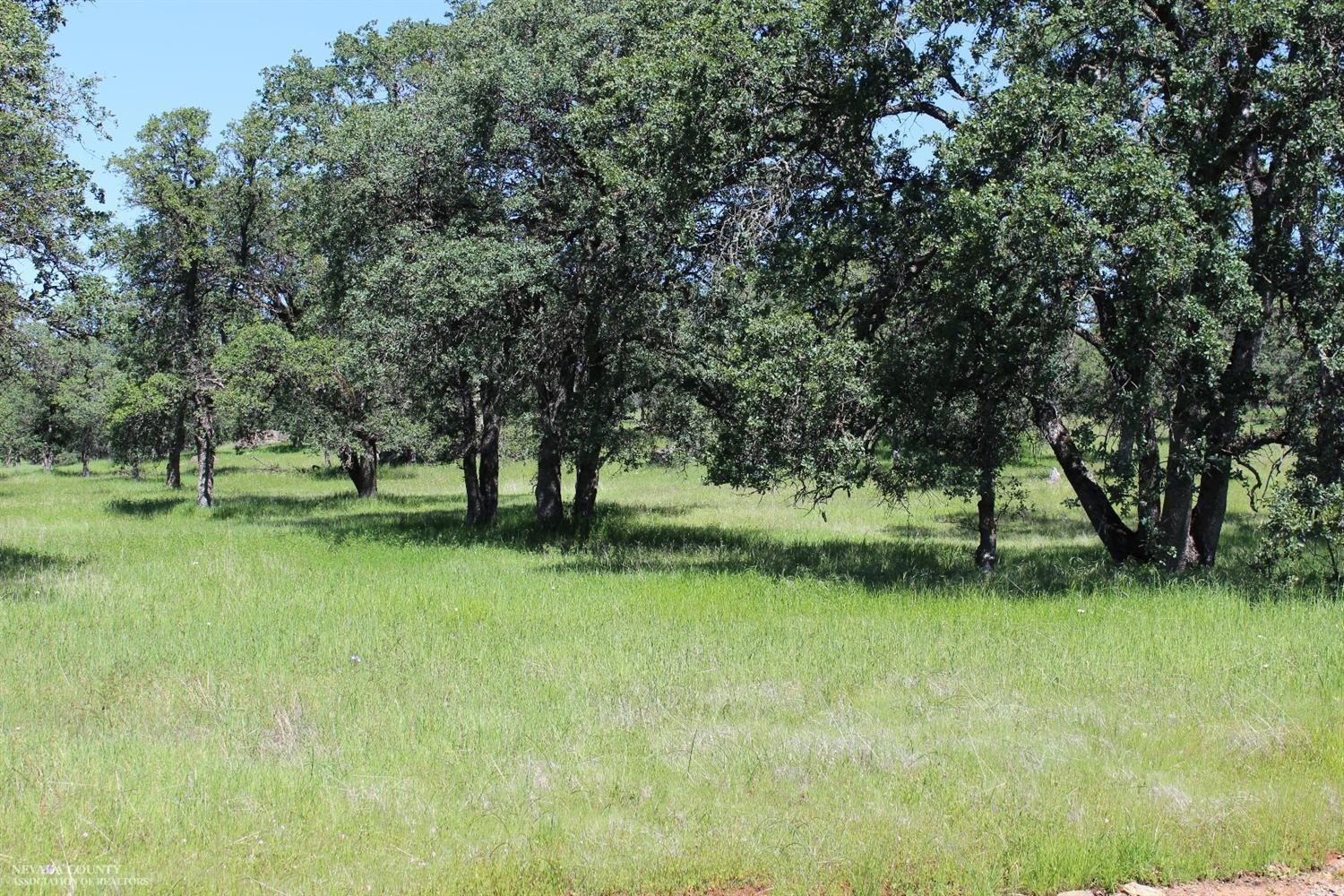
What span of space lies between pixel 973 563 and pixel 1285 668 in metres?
7.67

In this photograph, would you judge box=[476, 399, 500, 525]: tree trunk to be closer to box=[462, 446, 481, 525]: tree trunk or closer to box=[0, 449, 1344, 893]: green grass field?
box=[462, 446, 481, 525]: tree trunk

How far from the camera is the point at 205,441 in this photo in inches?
1144

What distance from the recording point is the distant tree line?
1134 centimetres

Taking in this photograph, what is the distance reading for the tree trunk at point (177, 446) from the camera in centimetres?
3012

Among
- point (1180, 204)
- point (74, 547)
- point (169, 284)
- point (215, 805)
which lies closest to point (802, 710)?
point (215, 805)

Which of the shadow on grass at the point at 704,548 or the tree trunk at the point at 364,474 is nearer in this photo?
the shadow on grass at the point at 704,548

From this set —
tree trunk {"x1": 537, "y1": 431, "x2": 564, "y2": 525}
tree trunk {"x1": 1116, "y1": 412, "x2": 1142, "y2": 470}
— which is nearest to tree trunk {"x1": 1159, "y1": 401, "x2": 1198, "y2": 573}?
tree trunk {"x1": 1116, "y1": 412, "x2": 1142, "y2": 470}

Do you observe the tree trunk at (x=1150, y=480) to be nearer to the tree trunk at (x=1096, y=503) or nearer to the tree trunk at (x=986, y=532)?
the tree trunk at (x=1096, y=503)

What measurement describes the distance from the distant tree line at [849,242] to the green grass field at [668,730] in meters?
1.89

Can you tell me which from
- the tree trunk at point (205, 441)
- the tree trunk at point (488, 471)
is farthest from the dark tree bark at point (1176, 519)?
the tree trunk at point (205, 441)

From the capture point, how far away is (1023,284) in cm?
1134

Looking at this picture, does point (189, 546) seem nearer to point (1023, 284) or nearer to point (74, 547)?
point (74, 547)

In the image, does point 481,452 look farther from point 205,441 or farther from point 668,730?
point 668,730

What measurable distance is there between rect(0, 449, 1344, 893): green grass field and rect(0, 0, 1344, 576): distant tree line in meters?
1.89
